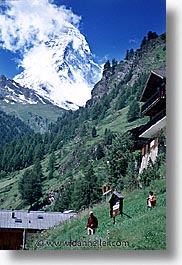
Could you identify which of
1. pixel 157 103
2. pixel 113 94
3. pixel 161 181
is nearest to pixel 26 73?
pixel 113 94

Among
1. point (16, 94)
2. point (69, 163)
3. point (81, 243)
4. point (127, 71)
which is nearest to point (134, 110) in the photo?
point (127, 71)

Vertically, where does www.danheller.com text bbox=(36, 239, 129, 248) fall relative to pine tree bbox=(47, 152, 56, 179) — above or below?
below

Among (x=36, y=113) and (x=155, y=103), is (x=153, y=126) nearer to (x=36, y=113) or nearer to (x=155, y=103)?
(x=155, y=103)

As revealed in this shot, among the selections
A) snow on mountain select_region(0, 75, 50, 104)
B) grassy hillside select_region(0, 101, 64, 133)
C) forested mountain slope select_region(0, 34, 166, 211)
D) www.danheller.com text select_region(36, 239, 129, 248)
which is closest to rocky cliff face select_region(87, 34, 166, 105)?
forested mountain slope select_region(0, 34, 166, 211)

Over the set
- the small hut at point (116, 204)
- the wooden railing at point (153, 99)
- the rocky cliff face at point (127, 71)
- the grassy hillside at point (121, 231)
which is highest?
the rocky cliff face at point (127, 71)

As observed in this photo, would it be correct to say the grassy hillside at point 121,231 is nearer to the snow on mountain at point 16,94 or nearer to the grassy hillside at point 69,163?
the grassy hillside at point 69,163

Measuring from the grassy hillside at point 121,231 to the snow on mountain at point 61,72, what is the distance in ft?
2.33

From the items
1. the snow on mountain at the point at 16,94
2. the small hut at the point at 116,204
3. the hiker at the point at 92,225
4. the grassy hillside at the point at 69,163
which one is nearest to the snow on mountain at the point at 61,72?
the snow on mountain at the point at 16,94

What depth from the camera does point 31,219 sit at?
10.8ft

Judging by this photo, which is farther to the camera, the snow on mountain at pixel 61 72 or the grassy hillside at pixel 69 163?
the snow on mountain at pixel 61 72

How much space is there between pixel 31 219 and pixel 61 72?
944mm

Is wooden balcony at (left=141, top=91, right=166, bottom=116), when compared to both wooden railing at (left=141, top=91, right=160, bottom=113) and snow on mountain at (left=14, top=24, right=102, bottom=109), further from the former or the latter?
snow on mountain at (left=14, top=24, right=102, bottom=109)

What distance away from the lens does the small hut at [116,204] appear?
→ 10.9ft

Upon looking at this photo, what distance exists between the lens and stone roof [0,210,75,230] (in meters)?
3.27
